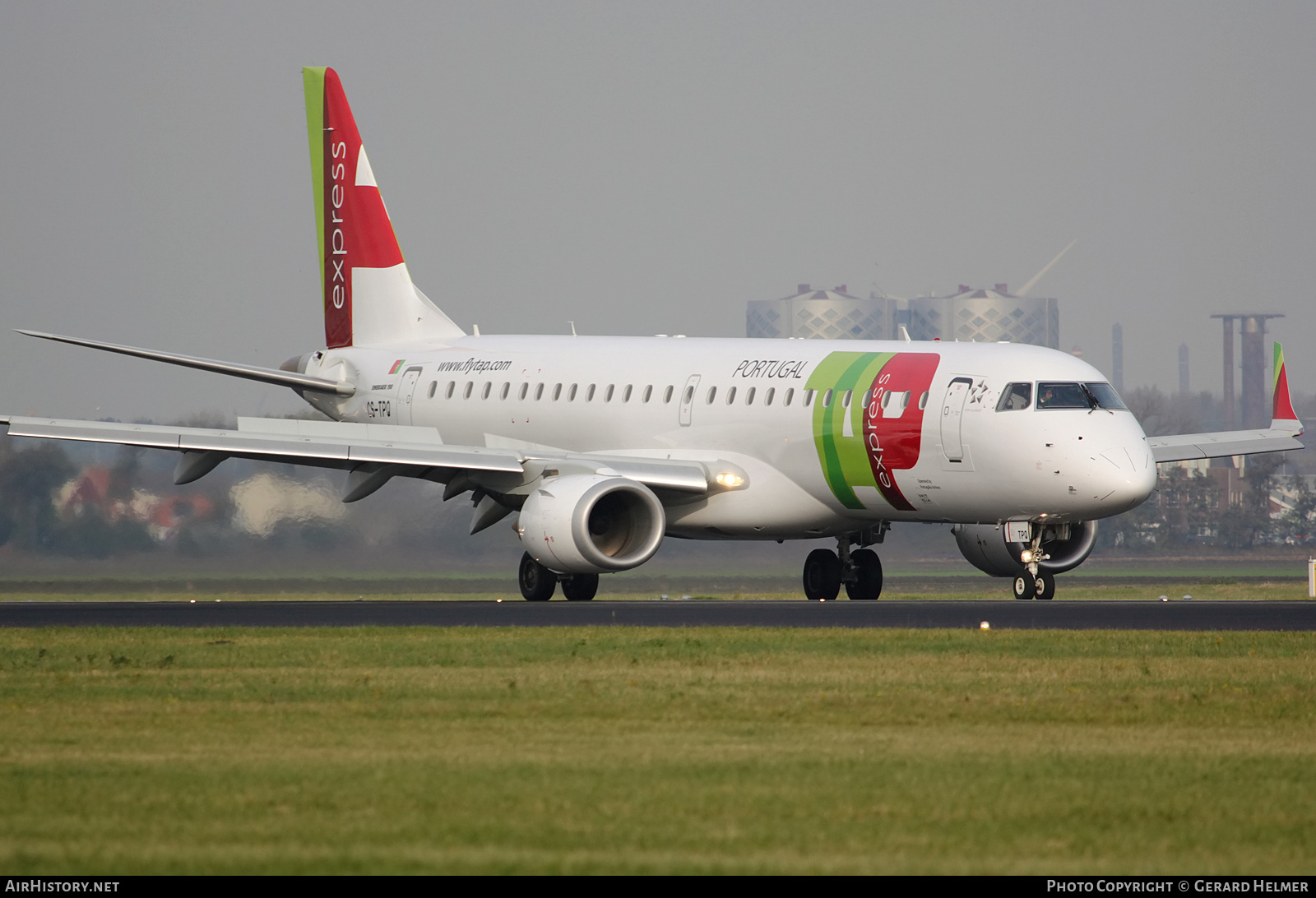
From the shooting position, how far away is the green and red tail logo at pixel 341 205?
40.2m

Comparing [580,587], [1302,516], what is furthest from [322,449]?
[1302,516]

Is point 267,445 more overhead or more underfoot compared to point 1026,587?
more overhead

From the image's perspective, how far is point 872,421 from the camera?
30.1 metres

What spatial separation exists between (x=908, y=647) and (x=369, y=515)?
81.4 feet

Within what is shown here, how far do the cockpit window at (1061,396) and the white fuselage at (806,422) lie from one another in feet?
0.42

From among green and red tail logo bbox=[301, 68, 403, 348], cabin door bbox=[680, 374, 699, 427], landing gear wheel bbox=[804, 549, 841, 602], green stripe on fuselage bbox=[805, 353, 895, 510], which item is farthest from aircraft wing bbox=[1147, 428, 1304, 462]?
green and red tail logo bbox=[301, 68, 403, 348]

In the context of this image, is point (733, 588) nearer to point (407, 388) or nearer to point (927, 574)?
point (407, 388)

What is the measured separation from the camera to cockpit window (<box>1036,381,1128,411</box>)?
2891cm

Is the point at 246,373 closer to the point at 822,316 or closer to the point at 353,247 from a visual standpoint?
the point at 353,247

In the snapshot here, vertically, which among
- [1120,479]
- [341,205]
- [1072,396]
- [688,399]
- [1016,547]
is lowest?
[1016,547]

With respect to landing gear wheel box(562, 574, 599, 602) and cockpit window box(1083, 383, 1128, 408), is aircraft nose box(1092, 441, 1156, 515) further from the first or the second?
landing gear wheel box(562, 574, 599, 602)

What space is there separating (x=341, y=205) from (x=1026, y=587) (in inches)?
660

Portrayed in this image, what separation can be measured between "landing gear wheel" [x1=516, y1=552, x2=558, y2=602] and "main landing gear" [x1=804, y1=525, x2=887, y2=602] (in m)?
4.36

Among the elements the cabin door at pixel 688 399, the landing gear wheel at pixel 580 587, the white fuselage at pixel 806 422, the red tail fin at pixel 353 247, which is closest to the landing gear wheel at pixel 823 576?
the white fuselage at pixel 806 422
